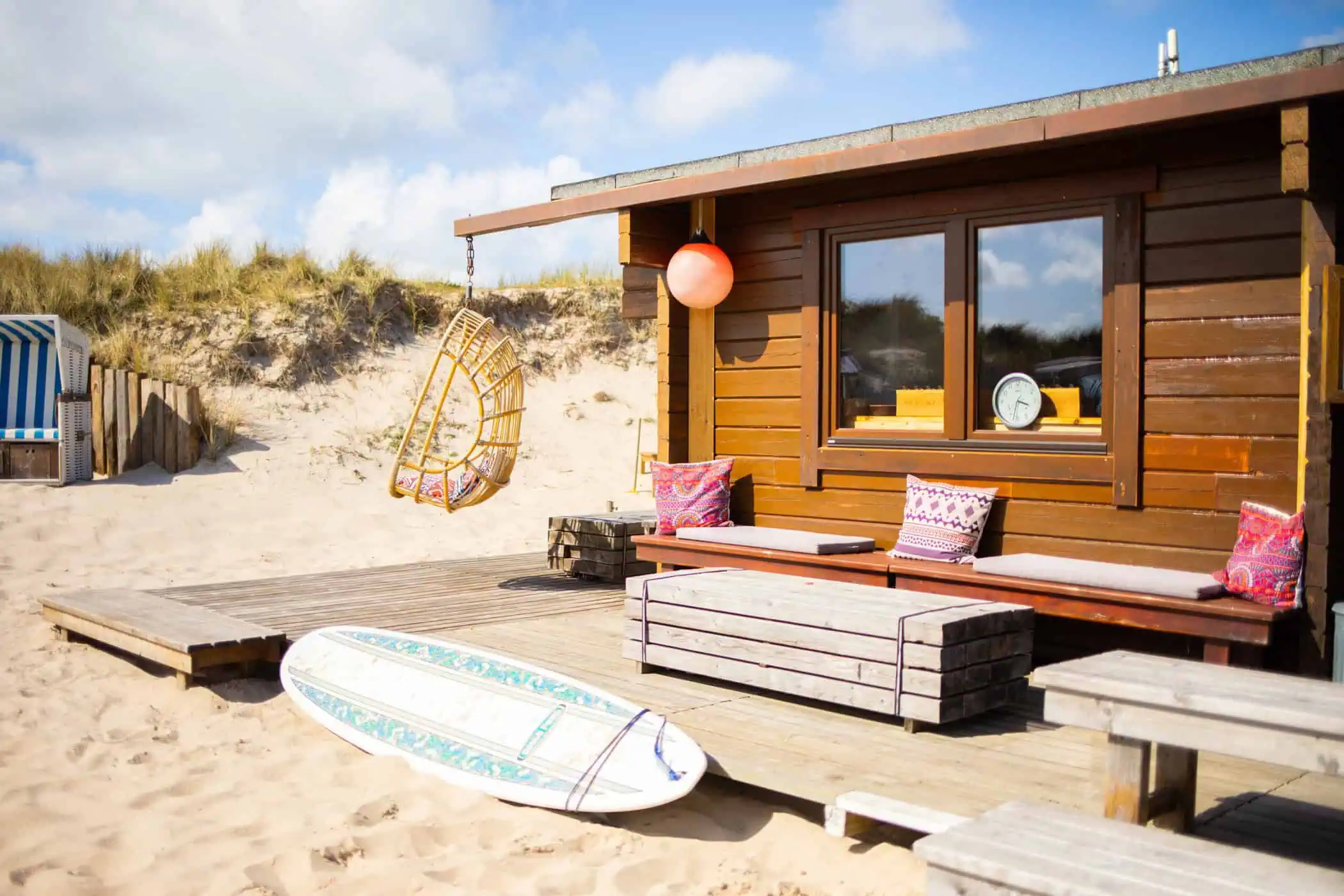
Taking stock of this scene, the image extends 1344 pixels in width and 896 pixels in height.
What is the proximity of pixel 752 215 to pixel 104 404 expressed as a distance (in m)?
8.74

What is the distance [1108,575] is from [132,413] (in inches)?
431

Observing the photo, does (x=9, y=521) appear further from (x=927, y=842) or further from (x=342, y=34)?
(x=342, y=34)

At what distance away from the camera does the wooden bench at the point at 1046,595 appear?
14.0 feet

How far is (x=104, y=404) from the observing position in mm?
12070

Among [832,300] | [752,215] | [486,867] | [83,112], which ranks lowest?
[486,867]

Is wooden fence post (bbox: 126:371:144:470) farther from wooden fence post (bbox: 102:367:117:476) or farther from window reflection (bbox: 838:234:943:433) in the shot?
window reflection (bbox: 838:234:943:433)

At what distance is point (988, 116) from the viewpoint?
5672mm

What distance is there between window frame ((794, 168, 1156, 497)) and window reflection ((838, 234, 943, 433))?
0.06m

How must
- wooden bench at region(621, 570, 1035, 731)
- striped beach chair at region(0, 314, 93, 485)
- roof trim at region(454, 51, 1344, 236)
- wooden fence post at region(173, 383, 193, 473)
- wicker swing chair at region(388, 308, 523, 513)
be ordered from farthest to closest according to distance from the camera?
wooden fence post at region(173, 383, 193, 473) → striped beach chair at region(0, 314, 93, 485) → wicker swing chair at region(388, 308, 523, 513) → roof trim at region(454, 51, 1344, 236) → wooden bench at region(621, 570, 1035, 731)

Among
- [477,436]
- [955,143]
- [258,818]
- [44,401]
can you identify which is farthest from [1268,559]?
[44,401]

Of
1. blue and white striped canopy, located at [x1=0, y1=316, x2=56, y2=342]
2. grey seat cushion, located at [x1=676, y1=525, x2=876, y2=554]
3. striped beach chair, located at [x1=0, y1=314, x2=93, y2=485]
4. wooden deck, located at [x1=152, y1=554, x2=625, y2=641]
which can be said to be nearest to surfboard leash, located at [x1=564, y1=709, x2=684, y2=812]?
grey seat cushion, located at [x1=676, y1=525, x2=876, y2=554]

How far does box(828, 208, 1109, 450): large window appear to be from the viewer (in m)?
5.36

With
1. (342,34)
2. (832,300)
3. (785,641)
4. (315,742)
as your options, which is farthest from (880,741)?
(342,34)

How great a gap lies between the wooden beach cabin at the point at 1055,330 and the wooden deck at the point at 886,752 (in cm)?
72
